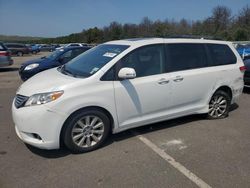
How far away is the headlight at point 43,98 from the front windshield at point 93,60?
0.60 metres

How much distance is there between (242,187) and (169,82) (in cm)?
200

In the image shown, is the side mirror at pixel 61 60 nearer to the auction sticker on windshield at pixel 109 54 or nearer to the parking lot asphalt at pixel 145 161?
the parking lot asphalt at pixel 145 161

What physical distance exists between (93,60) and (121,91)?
→ 0.83 meters

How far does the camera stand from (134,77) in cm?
380

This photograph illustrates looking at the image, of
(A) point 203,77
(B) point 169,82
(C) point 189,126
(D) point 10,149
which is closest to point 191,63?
(A) point 203,77

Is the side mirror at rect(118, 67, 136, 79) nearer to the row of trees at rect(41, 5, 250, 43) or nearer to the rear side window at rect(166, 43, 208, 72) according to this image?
the rear side window at rect(166, 43, 208, 72)

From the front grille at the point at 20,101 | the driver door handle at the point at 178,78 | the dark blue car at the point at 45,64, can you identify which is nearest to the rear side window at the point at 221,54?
the driver door handle at the point at 178,78

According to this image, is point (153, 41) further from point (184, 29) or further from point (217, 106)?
point (184, 29)

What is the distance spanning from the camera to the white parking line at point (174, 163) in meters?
2.98

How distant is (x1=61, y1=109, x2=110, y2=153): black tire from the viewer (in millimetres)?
3527

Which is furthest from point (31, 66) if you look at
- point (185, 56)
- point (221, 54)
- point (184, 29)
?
point (184, 29)

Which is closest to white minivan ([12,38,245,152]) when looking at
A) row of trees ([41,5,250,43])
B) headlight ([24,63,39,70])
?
headlight ([24,63,39,70])

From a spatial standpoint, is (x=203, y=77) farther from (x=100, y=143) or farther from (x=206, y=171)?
(x=100, y=143)

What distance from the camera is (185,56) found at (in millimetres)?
4625
